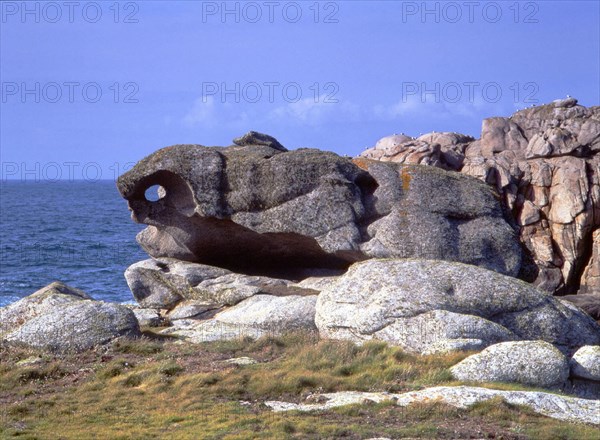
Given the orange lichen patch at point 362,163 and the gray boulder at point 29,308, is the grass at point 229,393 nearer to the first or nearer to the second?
the gray boulder at point 29,308

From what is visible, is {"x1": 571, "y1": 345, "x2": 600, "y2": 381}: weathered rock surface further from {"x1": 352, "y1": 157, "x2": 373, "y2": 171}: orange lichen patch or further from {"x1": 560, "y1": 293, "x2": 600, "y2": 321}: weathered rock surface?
{"x1": 352, "y1": 157, "x2": 373, "y2": 171}: orange lichen patch

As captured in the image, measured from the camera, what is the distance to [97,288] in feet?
229

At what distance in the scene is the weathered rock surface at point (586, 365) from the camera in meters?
24.3

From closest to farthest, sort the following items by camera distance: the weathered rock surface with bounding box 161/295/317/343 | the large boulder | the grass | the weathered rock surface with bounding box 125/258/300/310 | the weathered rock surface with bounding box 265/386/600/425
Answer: the grass → the weathered rock surface with bounding box 265/386/600/425 → the weathered rock surface with bounding box 161/295/317/343 → the weathered rock surface with bounding box 125/258/300/310 → the large boulder

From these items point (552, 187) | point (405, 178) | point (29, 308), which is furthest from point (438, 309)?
point (552, 187)

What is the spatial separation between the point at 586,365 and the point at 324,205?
13.5m

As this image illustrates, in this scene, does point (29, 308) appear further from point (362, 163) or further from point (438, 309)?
point (362, 163)

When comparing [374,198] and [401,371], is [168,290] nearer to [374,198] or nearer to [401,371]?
[374,198]

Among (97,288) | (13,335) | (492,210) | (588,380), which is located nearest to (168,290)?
(13,335)

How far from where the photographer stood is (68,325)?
28.6 m

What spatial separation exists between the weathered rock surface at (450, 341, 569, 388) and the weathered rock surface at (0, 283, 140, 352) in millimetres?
11922

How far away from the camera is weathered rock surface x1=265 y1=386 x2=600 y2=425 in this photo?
20172mm

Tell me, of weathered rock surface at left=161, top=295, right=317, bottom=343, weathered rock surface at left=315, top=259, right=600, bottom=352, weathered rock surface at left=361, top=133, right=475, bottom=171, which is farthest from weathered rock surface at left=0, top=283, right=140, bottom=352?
weathered rock surface at left=361, top=133, right=475, bottom=171

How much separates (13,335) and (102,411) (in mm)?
8734
